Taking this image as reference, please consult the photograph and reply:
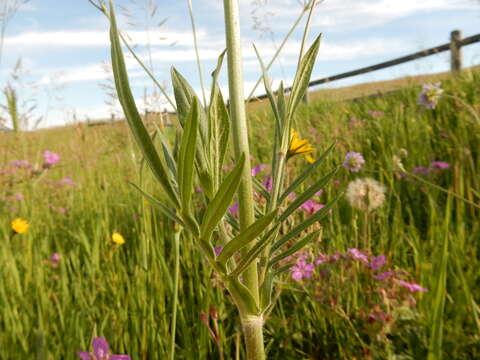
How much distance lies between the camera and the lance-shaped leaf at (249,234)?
32cm

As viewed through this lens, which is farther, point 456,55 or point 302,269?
point 456,55

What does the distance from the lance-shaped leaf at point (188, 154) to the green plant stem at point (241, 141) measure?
54mm

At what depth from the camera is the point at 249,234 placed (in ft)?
1.10

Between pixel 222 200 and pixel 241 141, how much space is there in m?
0.09

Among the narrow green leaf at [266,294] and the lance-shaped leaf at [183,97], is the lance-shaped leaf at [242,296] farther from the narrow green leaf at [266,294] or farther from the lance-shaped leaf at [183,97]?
the lance-shaped leaf at [183,97]

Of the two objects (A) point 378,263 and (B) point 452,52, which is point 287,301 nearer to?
(A) point 378,263

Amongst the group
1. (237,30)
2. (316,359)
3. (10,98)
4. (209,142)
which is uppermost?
(10,98)

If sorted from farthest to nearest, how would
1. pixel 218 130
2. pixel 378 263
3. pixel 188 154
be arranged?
pixel 378 263 < pixel 218 130 < pixel 188 154

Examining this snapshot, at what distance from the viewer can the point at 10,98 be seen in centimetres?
140

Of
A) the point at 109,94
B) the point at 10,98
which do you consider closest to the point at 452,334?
the point at 109,94

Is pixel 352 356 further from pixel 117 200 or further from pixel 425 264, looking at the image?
pixel 117 200

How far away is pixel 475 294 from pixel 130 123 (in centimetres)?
118

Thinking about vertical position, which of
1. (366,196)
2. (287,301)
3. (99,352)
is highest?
(366,196)

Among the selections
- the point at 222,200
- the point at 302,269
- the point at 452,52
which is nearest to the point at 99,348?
the point at 222,200
